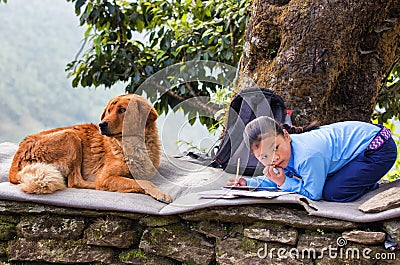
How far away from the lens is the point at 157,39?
253 inches

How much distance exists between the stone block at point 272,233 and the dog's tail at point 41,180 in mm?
1224

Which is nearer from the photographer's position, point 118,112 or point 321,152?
point 321,152

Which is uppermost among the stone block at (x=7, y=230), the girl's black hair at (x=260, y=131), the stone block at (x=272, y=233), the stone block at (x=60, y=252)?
the girl's black hair at (x=260, y=131)

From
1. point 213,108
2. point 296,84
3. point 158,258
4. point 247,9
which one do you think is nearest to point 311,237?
point 158,258

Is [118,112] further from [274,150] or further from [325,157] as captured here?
[325,157]

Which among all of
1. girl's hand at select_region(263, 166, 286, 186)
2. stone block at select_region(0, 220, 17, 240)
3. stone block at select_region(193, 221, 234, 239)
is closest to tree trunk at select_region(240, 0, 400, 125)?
girl's hand at select_region(263, 166, 286, 186)

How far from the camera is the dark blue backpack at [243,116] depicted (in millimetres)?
3572

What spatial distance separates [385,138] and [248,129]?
33.6 inches

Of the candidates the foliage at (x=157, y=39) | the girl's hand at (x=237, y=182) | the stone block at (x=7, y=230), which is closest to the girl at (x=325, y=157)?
the girl's hand at (x=237, y=182)

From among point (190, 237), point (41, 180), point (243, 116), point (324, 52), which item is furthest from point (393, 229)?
point (41, 180)

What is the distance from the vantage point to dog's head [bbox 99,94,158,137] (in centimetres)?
316

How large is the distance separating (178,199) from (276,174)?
623mm

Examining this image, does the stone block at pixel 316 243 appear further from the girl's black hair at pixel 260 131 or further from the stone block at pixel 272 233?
the girl's black hair at pixel 260 131

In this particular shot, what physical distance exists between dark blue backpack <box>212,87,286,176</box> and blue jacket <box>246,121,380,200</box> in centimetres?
63
